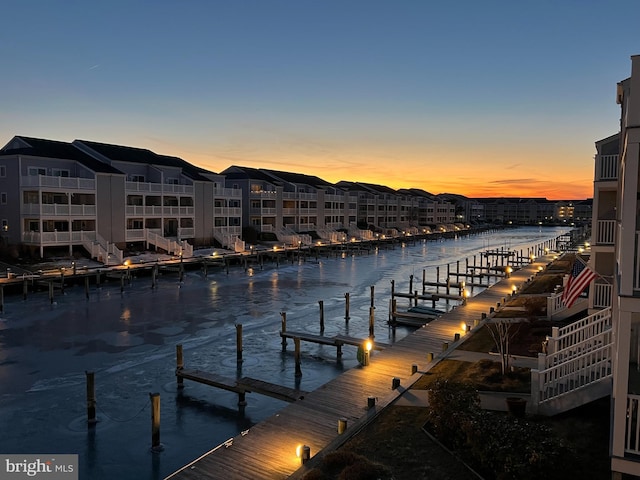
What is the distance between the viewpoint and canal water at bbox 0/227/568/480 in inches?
664

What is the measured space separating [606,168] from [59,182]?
46.3 meters

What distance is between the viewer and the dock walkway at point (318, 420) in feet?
39.4

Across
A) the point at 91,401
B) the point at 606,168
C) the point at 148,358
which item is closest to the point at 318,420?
the point at 91,401

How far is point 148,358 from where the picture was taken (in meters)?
25.6

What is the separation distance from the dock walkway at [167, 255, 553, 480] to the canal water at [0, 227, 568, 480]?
335 centimetres

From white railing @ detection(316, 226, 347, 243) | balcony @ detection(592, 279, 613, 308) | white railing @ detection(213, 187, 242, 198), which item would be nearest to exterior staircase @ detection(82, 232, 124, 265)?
white railing @ detection(213, 187, 242, 198)

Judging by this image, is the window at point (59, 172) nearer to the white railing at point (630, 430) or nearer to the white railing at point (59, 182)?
the white railing at point (59, 182)

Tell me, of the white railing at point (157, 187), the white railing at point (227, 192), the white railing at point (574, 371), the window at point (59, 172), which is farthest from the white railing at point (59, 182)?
the white railing at point (574, 371)

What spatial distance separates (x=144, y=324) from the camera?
33.2 m

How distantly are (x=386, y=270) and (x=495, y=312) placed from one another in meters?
33.8

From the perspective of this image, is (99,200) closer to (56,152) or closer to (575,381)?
(56,152)

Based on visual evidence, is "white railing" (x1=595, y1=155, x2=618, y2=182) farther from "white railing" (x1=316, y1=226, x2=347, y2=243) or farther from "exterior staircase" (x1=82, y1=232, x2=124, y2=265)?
"white railing" (x1=316, y1=226, x2=347, y2=243)

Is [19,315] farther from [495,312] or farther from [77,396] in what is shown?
[495,312]

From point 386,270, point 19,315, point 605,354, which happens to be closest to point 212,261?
point 386,270
